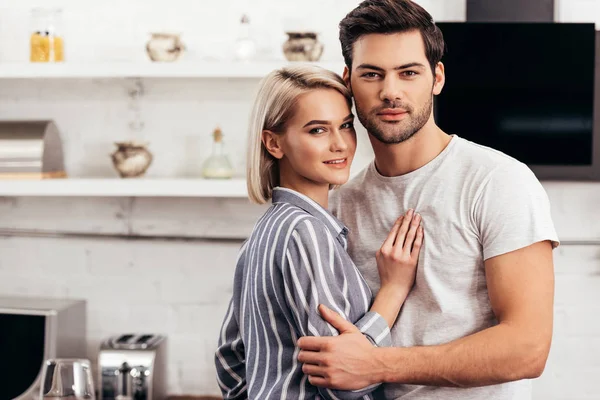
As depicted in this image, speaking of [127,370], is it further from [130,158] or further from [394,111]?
[394,111]

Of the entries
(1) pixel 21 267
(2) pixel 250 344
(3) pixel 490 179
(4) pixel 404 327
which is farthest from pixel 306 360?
(1) pixel 21 267

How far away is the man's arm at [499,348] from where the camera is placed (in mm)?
1397

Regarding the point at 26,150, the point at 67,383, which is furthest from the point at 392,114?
the point at 26,150

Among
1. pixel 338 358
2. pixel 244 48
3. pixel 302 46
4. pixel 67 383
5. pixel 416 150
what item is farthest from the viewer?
pixel 244 48

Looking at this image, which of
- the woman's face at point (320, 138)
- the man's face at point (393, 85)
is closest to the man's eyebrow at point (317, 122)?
the woman's face at point (320, 138)

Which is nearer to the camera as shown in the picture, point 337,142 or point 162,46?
point 337,142

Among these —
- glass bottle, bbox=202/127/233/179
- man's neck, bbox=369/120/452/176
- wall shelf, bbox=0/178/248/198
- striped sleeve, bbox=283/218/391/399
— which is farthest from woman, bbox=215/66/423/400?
glass bottle, bbox=202/127/233/179

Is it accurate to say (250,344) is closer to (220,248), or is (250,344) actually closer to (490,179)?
(490,179)

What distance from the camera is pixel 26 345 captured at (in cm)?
271

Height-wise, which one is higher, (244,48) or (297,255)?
(244,48)

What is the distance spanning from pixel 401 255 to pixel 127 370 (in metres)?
1.49

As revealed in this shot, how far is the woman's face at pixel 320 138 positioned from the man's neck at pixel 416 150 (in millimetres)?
132

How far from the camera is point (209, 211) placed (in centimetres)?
300

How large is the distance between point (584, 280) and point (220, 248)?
4.57 ft
